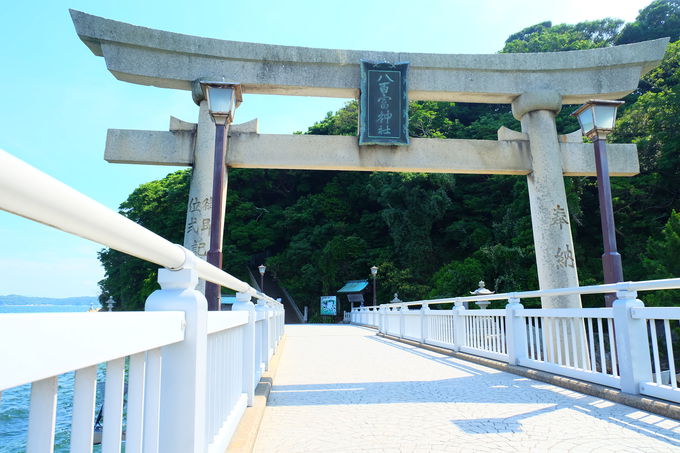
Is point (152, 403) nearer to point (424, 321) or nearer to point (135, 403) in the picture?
point (135, 403)

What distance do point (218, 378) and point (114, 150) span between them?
747 cm

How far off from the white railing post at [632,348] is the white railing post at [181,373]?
12.6ft

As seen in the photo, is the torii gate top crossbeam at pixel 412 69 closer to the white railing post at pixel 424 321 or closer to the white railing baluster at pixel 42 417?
the white railing post at pixel 424 321

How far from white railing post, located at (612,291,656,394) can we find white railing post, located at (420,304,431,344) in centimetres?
582

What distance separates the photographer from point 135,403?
1200mm

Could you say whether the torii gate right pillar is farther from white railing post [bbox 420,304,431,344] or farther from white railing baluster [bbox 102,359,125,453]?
white railing baluster [bbox 102,359,125,453]

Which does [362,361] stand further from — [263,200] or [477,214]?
[263,200]

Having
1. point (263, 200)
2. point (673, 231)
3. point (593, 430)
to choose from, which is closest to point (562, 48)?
point (673, 231)

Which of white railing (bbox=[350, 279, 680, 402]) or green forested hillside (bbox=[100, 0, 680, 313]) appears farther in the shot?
green forested hillside (bbox=[100, 0, 680, 313])

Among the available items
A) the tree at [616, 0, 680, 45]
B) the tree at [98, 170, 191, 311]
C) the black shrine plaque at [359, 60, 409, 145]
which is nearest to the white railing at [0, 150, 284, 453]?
the black shrine plaque at [359, 60, 409, 145]

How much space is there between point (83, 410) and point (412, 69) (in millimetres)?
9418

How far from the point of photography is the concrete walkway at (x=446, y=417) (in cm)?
293

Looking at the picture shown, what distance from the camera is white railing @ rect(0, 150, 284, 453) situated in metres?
0.66

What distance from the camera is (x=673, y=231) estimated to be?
54.9ft
